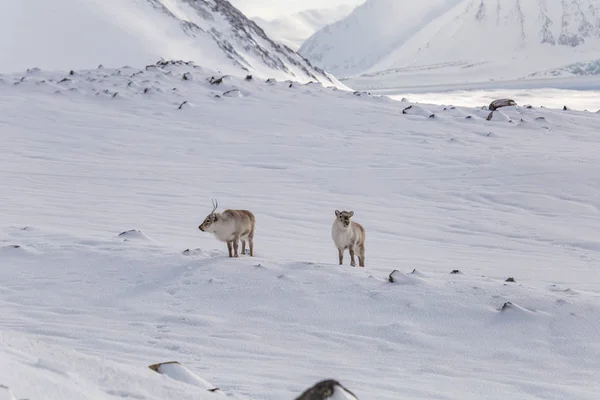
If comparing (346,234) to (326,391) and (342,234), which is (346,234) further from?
(326,391)

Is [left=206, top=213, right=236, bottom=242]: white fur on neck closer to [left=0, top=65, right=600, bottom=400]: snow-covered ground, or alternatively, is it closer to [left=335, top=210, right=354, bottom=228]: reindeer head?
[left=0, top=65, right=600, bottom=400]: snow-covered ground

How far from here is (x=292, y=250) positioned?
1188cm

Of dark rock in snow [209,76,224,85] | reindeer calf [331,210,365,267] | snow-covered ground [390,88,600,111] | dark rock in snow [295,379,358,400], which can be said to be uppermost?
snow-covered ground [390,88,600,111]

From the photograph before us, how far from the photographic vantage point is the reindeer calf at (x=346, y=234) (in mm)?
9766

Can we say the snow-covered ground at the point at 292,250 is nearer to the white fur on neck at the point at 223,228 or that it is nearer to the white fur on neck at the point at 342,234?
the white fur on neck at the point at 223,228

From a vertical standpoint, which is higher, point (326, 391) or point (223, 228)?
point (223, 228)

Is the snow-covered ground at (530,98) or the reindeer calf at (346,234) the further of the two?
the snow-covered ground at (530,98)

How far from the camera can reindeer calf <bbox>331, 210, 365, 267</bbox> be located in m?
9.77

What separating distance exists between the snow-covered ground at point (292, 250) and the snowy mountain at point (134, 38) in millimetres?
33000

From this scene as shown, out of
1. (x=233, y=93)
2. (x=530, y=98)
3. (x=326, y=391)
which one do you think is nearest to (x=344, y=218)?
(x=326, y=391)

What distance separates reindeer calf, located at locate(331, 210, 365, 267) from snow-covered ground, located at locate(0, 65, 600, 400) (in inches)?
19.7

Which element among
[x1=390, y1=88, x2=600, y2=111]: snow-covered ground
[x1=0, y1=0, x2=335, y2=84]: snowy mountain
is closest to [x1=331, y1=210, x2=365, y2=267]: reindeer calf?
[x1=0, y1=0, x2=335, y2=84]: snowy mountain

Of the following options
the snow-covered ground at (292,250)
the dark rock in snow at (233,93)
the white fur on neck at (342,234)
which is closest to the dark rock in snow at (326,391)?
the snow-covered ground at (292,250)

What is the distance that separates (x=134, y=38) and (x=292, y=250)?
57.6 meters
